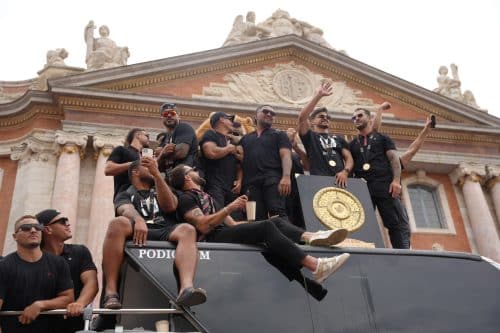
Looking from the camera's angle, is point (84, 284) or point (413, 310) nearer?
point (413, 310)

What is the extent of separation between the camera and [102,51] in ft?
66.0

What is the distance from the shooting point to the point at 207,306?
3.83m

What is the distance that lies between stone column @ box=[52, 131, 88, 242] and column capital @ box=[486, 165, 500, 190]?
14.7 m

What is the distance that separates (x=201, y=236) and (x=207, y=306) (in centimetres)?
114

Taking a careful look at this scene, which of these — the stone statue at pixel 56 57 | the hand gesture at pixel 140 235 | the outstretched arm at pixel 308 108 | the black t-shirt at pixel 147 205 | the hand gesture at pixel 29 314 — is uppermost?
the stone statue at pixel 56 57

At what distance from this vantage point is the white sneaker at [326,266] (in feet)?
14.0

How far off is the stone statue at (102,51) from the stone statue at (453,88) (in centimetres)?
1319

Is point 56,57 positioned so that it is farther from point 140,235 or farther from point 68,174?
point 140,235

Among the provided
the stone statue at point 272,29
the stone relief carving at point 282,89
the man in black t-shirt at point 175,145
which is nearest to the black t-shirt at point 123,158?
the man in black t-shirt at point 175,145

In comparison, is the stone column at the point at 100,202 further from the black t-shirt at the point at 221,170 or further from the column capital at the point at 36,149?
the black t-shirt at the point at 221,170

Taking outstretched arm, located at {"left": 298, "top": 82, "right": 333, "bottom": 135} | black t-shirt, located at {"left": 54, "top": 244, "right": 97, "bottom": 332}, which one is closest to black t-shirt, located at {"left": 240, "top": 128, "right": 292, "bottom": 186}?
outstretched arm, located at {"left": 298, "top": 82, "right": 333, "bottom": 135}

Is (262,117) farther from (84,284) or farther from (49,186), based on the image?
(49,186)

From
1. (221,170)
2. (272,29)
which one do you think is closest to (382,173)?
(221,170)

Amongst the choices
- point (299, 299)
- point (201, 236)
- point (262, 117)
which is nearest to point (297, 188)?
point (262, 117)
